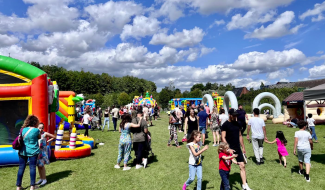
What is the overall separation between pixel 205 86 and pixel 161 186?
81960mm

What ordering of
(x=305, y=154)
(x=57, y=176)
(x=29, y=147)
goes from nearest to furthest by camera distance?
Result: 1. (x=29, y=147)
2. (x=305, y=154)
3. (x=57, y=176)

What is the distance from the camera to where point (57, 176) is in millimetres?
5777

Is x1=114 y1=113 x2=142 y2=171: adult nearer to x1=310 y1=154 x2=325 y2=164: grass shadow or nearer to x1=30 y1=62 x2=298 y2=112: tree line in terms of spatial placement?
x1=310 y1=154 x2=325 y2=164: grass shadow

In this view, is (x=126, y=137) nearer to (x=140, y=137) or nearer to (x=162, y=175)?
(x=140, y=137)

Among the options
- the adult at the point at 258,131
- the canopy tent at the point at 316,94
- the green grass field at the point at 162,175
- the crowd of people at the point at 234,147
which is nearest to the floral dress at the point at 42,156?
the green grass field at the point at 162,175

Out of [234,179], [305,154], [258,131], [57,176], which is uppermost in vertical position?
[258,131]

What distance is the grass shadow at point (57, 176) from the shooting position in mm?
5496

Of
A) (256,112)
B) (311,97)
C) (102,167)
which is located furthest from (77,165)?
(311,97)

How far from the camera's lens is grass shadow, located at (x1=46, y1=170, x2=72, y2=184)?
5.50m

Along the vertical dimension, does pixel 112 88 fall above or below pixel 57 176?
above

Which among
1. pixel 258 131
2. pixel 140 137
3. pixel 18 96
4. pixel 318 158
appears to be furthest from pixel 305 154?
pixel 18 96

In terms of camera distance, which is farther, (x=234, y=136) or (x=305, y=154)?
(x=305, y=154)

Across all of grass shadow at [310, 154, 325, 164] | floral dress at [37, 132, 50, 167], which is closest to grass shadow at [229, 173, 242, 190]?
grass shadow at [310, 154, 325, 164]

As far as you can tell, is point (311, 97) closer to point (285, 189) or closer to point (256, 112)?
point (256, 112)
